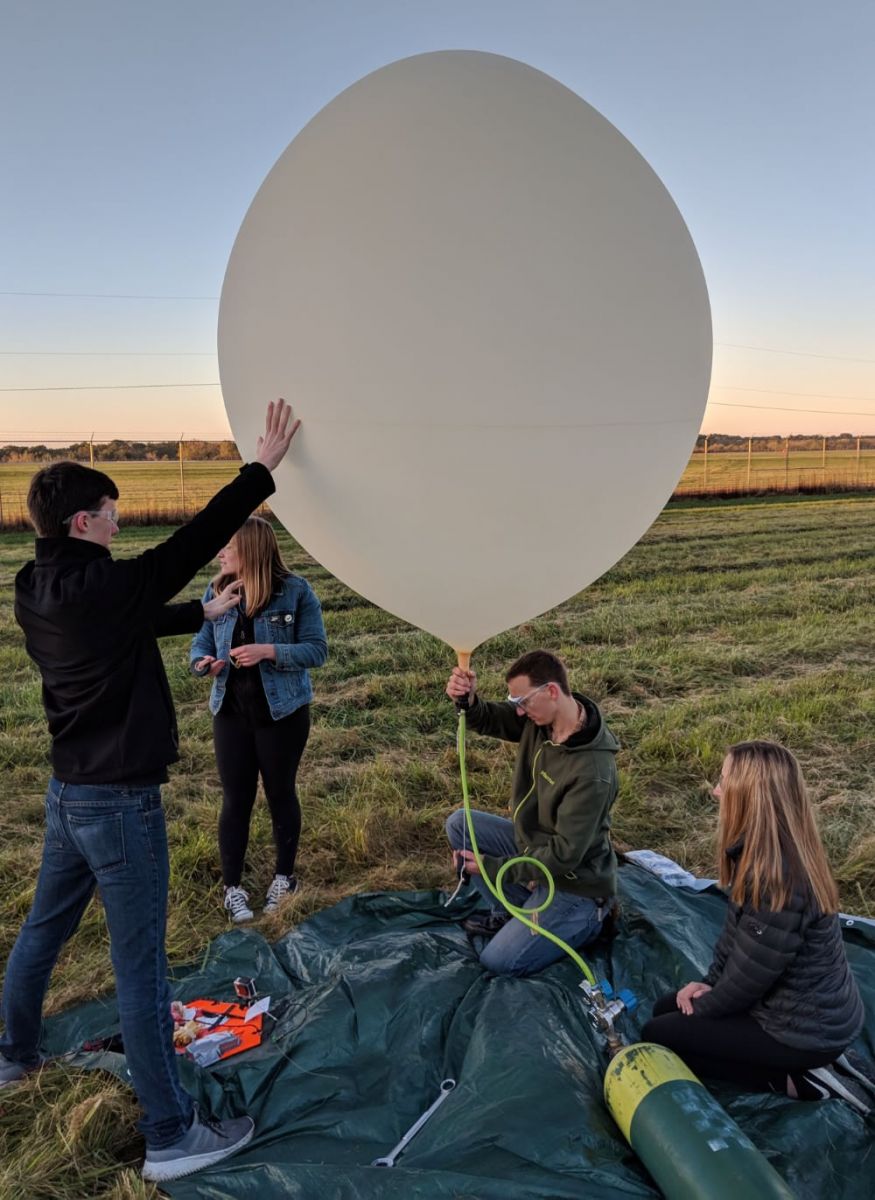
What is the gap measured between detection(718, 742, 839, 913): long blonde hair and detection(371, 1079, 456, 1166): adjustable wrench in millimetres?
897

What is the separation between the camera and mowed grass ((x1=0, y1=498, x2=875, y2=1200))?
7.54ft

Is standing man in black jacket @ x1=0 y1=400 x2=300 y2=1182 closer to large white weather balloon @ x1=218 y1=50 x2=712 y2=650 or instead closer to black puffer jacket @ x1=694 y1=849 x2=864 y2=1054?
large white weather balloon @ x1=218 y1=50 x2=712 y2=650

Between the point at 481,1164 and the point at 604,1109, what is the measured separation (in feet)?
1.15

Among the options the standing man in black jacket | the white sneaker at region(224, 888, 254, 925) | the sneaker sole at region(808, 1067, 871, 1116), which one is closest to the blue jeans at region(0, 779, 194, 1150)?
the standing man in black jacket

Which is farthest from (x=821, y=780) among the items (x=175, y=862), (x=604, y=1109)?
(x=175, y=862)

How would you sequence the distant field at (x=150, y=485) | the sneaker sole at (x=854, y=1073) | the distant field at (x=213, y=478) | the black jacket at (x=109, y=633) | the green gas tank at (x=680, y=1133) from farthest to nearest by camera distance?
the distant field at (x=213, y=478) → the distant field at (x=150, y=485) → the sneaker sole at (x=854, y=1073) → the black jacket at (x=109, y=633) → the green gas tank at (x=680, y=1133)

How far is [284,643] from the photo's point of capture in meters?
3.33

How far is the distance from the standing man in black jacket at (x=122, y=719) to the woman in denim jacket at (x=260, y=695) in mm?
1164

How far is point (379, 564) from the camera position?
2.32 metres

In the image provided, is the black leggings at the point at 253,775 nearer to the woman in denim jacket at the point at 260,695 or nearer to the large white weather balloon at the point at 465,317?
the woman in denim jacket at the point at 260,695

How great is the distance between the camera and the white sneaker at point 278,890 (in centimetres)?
330

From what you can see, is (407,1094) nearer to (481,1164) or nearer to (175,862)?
(481,1164)

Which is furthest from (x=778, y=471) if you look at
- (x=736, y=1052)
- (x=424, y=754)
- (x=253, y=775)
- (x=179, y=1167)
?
(x=179, y=1167)

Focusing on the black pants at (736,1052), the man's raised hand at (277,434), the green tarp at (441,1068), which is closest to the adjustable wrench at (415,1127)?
the green tarp at (441,1068)
